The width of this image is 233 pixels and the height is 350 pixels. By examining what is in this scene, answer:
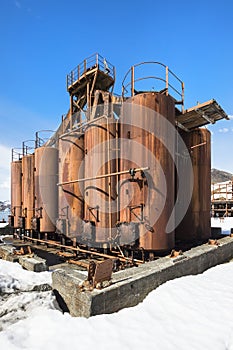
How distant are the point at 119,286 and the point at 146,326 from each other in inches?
36.3

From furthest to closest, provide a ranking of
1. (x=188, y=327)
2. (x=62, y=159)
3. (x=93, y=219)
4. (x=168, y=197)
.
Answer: (x=62, y=159) → (x=93, y=219) → (x=168, y=197) → (x=188, y=327)

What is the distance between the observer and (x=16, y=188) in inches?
711

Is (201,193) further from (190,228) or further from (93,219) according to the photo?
(93,219)

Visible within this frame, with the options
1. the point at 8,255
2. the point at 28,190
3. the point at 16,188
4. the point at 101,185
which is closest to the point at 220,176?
the point at 16,188

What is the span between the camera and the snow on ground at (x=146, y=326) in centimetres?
383

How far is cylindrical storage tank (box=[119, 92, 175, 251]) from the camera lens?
7754 mm

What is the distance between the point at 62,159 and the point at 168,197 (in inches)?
281

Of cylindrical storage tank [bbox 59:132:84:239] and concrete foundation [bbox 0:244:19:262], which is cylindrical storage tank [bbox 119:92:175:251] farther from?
concrete foundation [bbox 0:244:19:262]

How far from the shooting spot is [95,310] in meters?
4.54

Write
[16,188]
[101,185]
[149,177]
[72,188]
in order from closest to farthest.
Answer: [149,177], [101,185], [72,188], [16,188]

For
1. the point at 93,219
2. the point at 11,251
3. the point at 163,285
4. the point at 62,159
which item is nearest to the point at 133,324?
the point at 163,285

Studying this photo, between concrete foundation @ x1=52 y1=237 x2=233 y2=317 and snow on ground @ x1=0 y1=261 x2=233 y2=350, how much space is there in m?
0.16

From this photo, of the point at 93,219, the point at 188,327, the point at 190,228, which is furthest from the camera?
the point at 190,228

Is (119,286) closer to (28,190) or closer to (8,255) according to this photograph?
(8,255)
